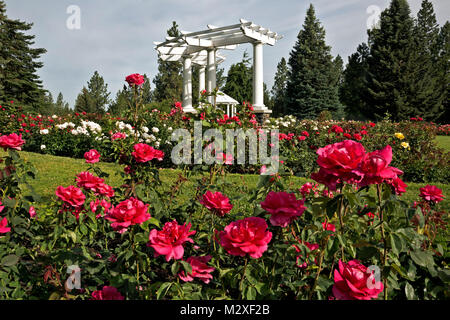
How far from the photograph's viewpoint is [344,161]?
95 centimetres

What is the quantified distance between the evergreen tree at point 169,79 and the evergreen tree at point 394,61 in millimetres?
15917

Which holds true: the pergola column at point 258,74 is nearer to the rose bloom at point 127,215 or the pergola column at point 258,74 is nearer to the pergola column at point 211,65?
the pergola column at point 211,65

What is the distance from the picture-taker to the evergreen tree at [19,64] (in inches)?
977

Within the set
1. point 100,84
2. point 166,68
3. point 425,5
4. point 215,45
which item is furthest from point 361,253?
point 425,5

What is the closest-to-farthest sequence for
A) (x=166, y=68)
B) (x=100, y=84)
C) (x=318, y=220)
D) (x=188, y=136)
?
(x=318, y=220) < (x=188, y=136) < (x=166, y=68) < (x=100, y=84)

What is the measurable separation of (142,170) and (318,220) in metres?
1.12

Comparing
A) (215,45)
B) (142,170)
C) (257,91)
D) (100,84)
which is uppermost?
(100,84)

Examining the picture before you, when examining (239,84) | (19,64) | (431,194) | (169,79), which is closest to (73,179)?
(431,194)

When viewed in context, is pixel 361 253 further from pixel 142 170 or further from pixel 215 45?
pixel 215 45

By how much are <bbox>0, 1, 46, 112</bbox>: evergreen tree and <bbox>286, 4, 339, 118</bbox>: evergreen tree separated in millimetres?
23001

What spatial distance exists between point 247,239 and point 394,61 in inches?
1165

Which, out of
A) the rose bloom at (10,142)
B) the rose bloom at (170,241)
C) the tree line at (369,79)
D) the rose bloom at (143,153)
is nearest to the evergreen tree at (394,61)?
the tree line at (369,79)
